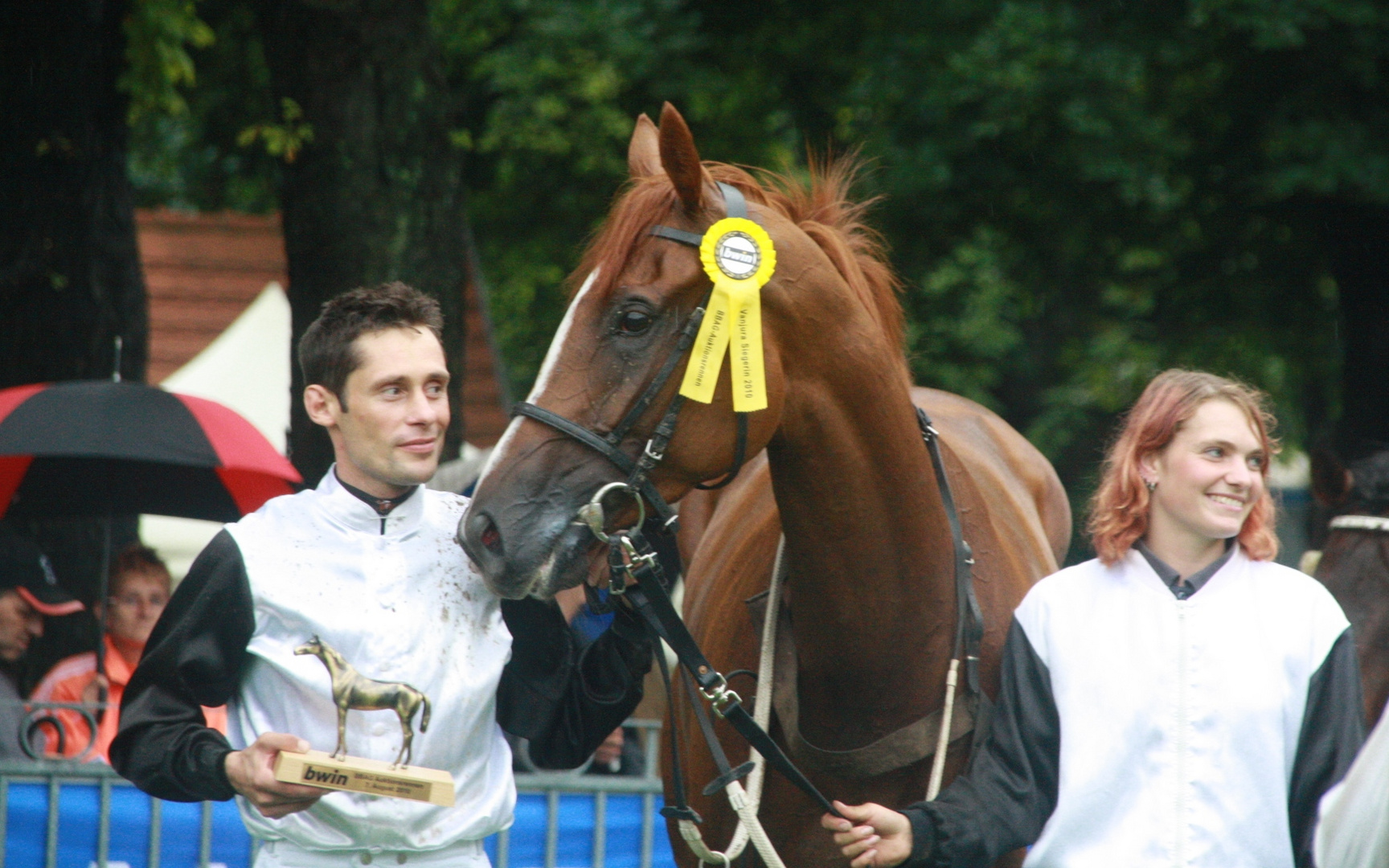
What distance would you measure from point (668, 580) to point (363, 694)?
812 mm

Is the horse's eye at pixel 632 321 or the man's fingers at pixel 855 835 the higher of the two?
the horse's eye at pixel 632 321

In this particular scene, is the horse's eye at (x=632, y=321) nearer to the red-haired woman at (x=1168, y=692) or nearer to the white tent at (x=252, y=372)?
the red-haired woman at (x=1168, y=692)

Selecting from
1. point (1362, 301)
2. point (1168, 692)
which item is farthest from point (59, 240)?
point (1362, 301)

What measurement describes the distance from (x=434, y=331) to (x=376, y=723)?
0.77 meters

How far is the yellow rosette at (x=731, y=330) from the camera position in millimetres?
2789

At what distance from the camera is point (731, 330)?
9.17ft

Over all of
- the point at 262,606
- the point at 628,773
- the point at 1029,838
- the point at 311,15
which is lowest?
the point at 628,773

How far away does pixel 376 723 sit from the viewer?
2549 millimetres

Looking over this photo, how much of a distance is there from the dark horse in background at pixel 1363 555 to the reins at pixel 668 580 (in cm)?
Answer: 139

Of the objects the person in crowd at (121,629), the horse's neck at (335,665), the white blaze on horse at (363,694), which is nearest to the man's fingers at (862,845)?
the white blaze on horse at (363,694)

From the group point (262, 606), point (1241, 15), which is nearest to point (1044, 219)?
point (1241, 15)

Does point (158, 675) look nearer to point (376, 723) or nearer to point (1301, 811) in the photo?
point (376, 723)

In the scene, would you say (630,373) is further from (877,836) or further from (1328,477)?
(1328,477)

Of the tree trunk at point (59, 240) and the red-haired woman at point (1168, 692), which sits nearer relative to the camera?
the red-haired woman at point (1168, 692)
